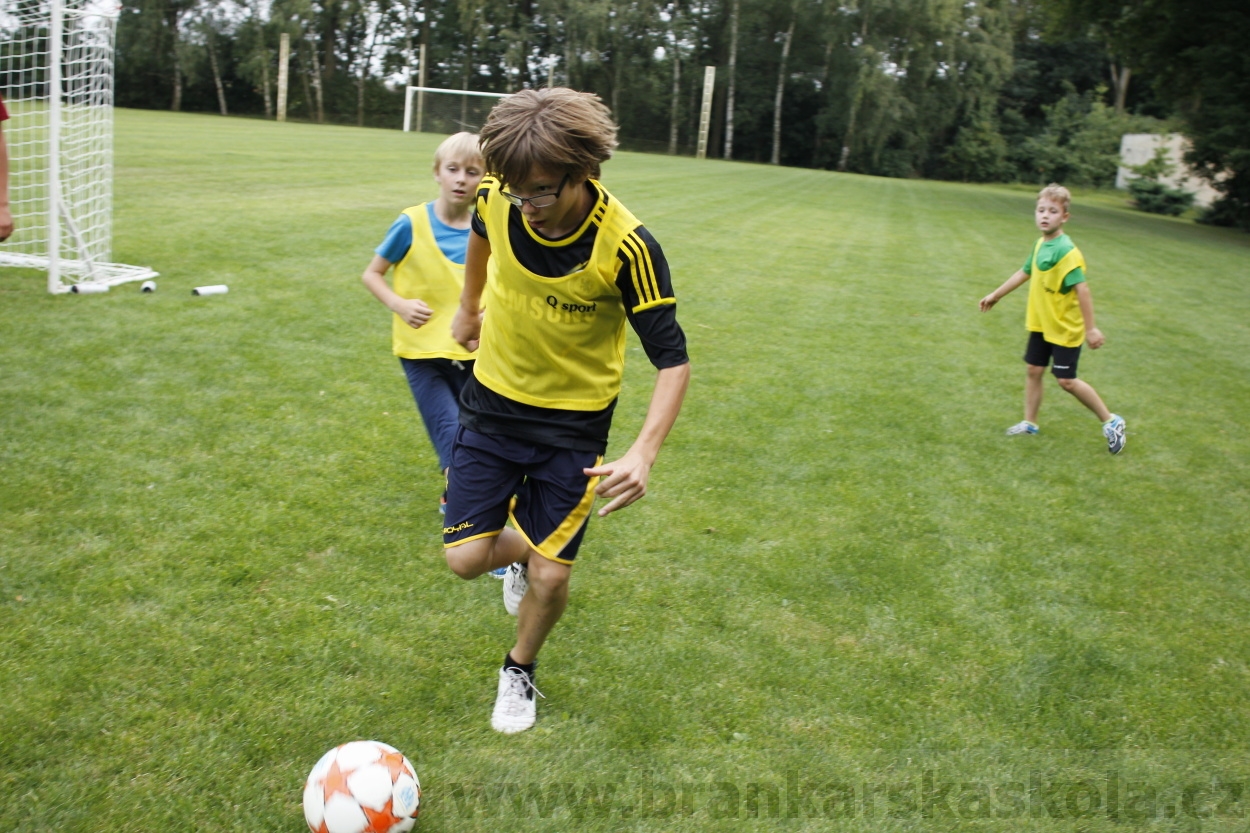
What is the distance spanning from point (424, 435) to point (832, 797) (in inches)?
140

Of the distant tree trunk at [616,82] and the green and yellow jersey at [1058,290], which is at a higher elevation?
the distant tree trunk at [616,82]

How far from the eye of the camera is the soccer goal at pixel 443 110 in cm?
3804

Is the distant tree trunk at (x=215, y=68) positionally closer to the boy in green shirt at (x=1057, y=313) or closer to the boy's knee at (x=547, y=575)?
the boy in green shirt at (x=1057, y=313)

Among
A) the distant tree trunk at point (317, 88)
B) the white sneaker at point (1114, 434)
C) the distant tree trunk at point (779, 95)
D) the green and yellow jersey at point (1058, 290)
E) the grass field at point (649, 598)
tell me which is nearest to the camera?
the grass field at point (649, 598)

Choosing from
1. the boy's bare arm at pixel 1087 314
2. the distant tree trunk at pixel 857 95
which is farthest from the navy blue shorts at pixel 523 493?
the distant tree trunk at pixel 857 95

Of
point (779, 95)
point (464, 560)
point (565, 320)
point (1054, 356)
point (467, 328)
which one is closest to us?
point (565, 320)

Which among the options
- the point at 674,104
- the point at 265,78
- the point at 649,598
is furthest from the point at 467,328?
Answer: the point at 265,78

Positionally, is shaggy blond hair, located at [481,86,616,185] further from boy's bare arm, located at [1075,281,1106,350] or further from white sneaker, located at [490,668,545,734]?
boy's bare arm, located at [1075,281,1106,350]

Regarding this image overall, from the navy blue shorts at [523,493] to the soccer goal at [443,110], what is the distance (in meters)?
35.5

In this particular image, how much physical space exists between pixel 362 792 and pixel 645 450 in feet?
3.94

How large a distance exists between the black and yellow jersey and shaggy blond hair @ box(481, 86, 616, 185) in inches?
6.4

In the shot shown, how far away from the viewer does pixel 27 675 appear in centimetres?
311

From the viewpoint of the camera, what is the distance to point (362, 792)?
2520 mm

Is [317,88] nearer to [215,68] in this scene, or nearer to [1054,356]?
[215,68]
